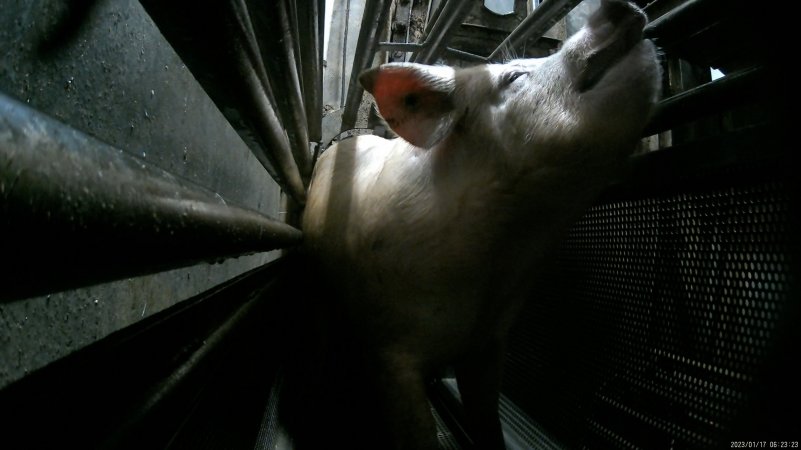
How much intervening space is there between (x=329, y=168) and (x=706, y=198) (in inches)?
55.8

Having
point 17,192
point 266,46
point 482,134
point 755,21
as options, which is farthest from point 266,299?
point 755,21

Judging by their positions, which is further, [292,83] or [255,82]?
[292,83]

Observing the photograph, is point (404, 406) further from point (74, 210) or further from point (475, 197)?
point (74, 210)

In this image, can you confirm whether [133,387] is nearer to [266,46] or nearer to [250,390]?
[250,390]

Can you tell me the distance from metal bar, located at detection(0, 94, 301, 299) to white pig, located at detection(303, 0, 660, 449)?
91cm

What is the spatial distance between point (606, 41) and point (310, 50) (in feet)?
2.81

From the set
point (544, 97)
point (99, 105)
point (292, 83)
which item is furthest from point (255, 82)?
point (544, 97)

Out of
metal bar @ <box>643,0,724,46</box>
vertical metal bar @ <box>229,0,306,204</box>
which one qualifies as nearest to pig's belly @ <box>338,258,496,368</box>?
vertical metal bar @ <box>229,0,306,204</box>

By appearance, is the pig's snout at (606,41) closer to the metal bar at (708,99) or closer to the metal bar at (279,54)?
the metal bar at (708,99)

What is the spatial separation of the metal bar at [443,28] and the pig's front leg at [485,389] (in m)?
1.15

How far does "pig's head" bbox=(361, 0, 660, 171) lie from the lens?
1048mm

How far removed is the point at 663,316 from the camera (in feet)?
3.78

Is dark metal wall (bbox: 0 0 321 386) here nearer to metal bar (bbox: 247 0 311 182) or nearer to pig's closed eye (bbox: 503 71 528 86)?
metal bar (bbox: 247 0 311 182)

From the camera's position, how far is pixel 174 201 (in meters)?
0.33
